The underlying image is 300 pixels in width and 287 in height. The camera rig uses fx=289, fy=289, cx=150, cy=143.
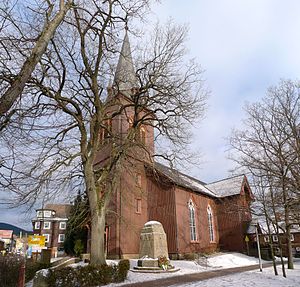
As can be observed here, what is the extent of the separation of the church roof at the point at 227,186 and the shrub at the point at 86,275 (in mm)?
23677

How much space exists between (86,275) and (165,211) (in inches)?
585

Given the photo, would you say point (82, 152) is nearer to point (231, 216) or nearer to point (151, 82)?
point (151, 82)

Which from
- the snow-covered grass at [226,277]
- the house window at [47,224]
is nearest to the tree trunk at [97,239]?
the snow-covered grass at [226,277]

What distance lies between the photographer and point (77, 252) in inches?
998

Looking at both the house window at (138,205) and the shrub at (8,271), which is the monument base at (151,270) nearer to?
the shrub at (8,271)

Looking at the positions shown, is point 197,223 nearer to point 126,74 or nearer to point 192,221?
point 192,221

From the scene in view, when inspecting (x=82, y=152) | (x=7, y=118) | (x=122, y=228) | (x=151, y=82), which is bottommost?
(x=122, y=228)

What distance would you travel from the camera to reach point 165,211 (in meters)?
26.6

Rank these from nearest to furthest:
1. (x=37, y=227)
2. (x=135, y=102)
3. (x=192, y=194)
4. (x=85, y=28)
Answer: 1. (x=85, y=28)
2. (x=135, y=102)
3. (x=192, y=194)
4. (x=37, y=227)

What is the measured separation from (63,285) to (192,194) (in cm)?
1982

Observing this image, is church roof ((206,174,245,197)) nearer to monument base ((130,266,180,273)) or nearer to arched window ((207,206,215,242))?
arched window ((207,206,215,242))

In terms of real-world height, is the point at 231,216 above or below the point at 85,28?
below

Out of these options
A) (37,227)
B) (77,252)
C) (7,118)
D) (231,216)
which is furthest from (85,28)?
(37,227)

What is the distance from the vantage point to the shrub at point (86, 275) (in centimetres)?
1163
